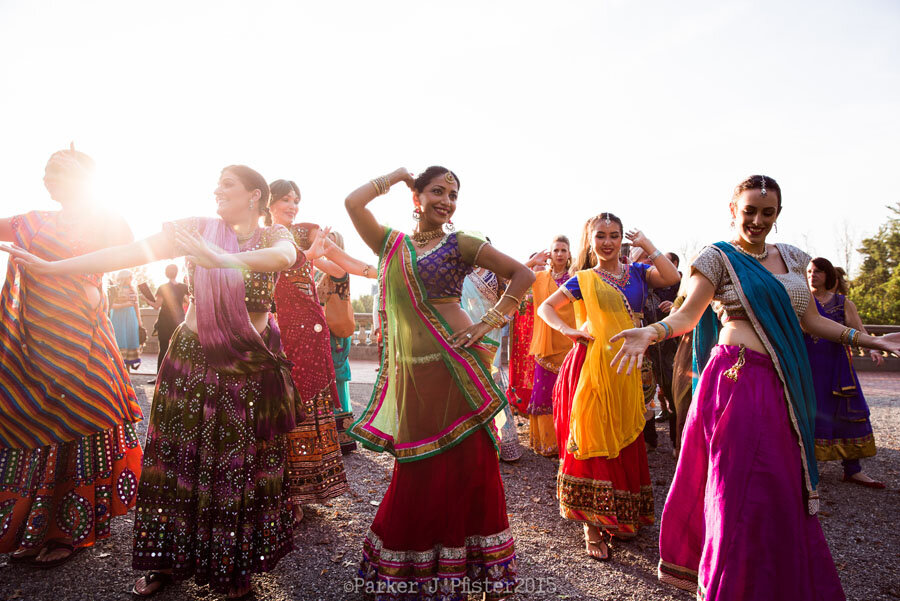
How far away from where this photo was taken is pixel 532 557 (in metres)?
3.24

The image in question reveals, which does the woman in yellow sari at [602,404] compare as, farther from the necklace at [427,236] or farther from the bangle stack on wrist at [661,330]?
the necklace at [427,236]

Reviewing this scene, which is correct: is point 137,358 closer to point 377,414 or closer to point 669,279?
point 377,414

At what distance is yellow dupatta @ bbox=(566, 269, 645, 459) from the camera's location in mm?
3541

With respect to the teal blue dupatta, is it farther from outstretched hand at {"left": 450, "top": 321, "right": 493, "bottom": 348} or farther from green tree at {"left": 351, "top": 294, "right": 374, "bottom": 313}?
green tree at {"left": 351, "top": 294, "right": 374, "bottom": 313}

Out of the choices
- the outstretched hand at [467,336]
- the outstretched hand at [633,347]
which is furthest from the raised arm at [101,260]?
the outstretched hand at [633,347]

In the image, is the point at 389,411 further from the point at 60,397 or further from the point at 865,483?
the point at 865,483

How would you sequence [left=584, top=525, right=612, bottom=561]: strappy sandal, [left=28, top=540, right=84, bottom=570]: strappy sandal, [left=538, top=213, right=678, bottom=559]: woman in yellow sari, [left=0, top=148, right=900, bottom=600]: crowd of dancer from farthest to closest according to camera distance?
1. [left=538, top=213, right=678, bottom=559]: woman in yellow sari
2. [left=584, top=525, right=612, bottom=561]: strappy sandal
3. [left=28, top=540, right=84, bottom=570]: strappy sandal
4. [left=0, top=148, right=900, bottom=600]: crowd of dancer

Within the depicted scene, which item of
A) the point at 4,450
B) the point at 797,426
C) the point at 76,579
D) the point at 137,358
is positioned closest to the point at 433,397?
the point at 797,426

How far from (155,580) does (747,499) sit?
2967mm

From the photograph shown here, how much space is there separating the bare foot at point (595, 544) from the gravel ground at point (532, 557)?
2.2 inches

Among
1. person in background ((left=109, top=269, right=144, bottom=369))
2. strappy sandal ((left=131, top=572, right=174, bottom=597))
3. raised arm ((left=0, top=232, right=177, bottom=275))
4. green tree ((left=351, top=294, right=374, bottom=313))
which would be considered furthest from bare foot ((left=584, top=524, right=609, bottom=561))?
green tree ((left=351, top=294, right=374, bottom=313))

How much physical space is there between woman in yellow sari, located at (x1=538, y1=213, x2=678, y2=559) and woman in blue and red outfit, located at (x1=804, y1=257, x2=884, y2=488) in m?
2.64

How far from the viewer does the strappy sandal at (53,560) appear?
2.92 meters

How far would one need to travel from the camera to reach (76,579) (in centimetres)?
280
